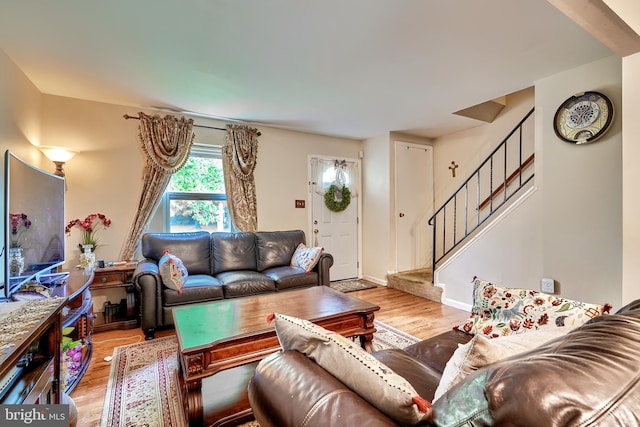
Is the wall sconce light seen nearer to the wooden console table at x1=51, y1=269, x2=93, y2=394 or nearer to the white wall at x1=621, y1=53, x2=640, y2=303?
the wooden console table at x1=51, y1=269, x2=93, y2=394

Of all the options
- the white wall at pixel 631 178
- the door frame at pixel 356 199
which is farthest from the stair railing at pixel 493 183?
the white wall at pixel 631 178

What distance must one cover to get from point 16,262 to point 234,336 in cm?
122

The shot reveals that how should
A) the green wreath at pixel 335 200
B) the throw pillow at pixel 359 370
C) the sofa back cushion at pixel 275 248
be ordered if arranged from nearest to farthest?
the throw pillow at pixel 359 370 < the sofa back cushion at pixel 275 248 < the green wreath at pixel 335 200

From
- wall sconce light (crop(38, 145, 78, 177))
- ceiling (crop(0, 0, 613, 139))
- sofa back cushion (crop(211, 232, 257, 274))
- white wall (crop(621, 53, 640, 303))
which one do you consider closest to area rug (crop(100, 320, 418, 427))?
sofa back cushion (crop(211, 232, 257, 274))

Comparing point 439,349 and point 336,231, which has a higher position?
point 336,231

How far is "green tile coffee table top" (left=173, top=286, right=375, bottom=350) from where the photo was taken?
5.47 feet

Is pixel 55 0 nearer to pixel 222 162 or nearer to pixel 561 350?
pixel 222 162

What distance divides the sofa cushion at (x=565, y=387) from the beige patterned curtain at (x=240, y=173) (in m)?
3.64

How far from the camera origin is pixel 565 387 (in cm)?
44

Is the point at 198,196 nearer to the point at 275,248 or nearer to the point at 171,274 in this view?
the point at 275,248

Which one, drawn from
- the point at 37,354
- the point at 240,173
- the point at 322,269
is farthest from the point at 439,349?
the point at 240,173

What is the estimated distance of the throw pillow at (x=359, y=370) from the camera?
65cm

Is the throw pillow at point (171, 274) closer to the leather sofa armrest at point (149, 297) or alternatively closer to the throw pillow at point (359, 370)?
the leather sofa armrest at point (149, 297)

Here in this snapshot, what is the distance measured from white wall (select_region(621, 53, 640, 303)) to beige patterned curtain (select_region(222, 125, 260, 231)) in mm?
3585
